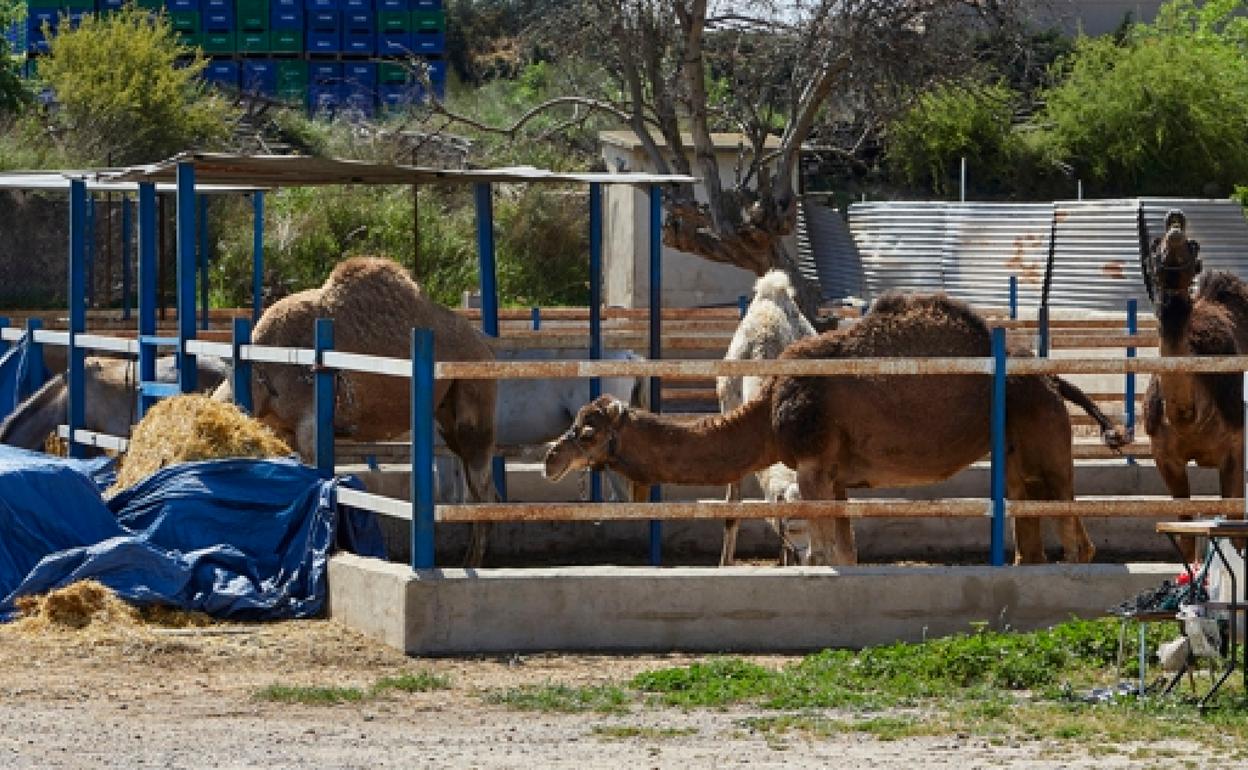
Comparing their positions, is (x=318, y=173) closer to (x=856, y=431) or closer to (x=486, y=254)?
(x=486, y=254)

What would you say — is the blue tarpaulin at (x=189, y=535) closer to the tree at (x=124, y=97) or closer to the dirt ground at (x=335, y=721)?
the dirt ground at (x=335, y=721)

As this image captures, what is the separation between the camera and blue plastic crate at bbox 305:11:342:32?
4297cm

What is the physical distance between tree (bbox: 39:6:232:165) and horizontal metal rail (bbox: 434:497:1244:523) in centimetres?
2585

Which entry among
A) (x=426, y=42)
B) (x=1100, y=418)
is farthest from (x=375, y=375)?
(x=426, y=42)

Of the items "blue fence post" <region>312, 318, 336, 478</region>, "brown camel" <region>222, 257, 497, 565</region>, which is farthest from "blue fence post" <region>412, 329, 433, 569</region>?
"brown camel" <region>222, 257, 497, 565</region>

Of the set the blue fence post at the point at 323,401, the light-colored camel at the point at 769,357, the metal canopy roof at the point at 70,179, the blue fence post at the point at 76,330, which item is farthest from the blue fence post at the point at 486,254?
the blue fence post at the point at 323,401

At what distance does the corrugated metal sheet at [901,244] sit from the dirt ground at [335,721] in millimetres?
24695

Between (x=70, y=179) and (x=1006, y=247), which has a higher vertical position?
(x=70, y=179)

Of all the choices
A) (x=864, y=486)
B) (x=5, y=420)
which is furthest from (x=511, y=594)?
(x=5, y=420)

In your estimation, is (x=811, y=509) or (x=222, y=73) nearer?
(x=811, y=509)

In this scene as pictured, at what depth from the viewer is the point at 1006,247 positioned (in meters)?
33.2

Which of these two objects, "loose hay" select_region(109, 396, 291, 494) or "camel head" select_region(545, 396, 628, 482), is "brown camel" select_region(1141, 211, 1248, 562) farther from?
"loose hay" select_region(109, 396, 291, 494)

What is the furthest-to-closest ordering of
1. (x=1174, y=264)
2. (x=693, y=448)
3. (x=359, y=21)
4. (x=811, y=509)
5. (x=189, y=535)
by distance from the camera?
(x=359, y=21) → (x=1174, y=264) → (x=693, y=448) → (x=189, y=535) → (x=811, y=509)

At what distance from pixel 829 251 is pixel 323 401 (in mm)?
26024
